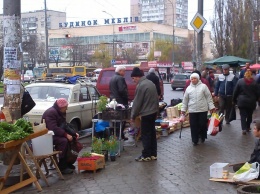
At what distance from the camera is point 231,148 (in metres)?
10.4

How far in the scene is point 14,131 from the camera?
695cm

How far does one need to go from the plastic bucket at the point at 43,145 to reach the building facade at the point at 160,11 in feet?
372

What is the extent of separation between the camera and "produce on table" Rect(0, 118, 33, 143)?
671cm

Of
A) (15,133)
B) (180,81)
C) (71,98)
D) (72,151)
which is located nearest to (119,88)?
(71,98)

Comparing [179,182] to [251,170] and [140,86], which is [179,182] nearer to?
[251,170]

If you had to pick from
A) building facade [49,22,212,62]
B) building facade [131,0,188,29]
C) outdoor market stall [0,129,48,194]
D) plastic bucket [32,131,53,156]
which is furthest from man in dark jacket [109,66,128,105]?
building facade [131,0,188,29]

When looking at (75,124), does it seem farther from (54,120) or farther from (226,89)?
(226,89)

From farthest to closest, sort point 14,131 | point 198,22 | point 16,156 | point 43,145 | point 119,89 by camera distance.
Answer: point 198,22, point 119,89, point 43,145, point 16,156, point 14,131

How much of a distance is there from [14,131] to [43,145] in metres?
1.03

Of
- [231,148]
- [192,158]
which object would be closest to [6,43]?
[192,158]

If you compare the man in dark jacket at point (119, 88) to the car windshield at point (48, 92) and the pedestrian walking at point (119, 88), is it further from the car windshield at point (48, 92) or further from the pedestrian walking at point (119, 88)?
the car windshield at point (48, 92)

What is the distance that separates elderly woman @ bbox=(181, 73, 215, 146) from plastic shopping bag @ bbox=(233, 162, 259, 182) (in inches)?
137

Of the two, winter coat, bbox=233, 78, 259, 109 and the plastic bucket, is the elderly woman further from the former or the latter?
the plastic bucket

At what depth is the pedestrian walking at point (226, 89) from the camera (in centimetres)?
1401
